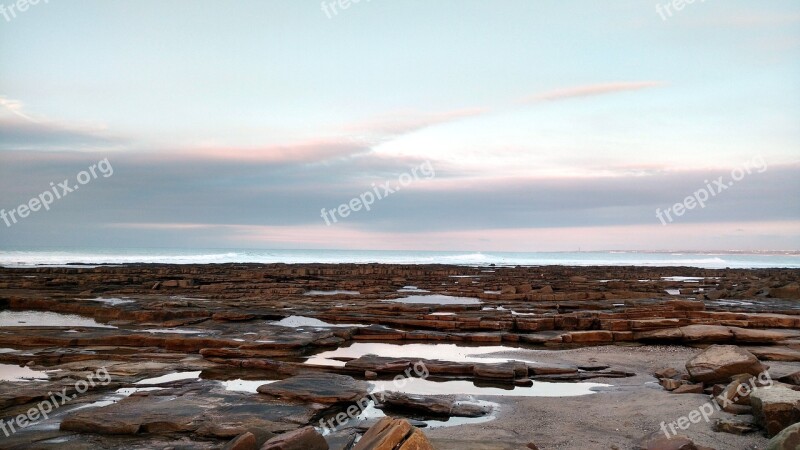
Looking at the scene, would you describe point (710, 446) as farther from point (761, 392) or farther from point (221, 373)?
point (221, 373)

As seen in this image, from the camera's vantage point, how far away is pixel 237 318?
2016cm

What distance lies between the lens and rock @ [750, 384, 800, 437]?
258 inches

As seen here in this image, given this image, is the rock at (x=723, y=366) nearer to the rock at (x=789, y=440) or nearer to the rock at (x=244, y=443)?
the rock at (x=789, y=440)

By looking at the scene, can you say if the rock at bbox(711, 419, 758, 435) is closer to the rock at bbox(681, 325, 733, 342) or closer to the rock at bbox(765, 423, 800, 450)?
the rock at bbox(765, 423, 800, 450)

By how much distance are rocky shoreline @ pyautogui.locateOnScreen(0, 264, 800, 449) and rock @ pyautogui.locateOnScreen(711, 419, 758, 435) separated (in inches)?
0.9

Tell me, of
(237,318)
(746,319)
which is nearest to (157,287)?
(237,318)

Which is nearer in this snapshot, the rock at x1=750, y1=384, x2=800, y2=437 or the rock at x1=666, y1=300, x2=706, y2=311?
the rock at x1=750, y1=384, x2=800, y2=437

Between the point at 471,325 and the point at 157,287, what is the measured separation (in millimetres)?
23314

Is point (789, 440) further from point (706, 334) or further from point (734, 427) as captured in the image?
point (706, 334)

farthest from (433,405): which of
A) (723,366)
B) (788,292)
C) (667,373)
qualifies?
(788,292)

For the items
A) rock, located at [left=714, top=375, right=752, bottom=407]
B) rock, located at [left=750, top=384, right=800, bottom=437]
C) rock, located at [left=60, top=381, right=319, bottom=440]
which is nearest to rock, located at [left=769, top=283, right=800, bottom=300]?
rock, located at [left=714, top=375, right=752, bottom=407]

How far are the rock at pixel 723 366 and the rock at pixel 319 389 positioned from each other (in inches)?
245

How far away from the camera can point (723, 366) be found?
9.77 meters

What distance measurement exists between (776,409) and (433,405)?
15.3 feet
